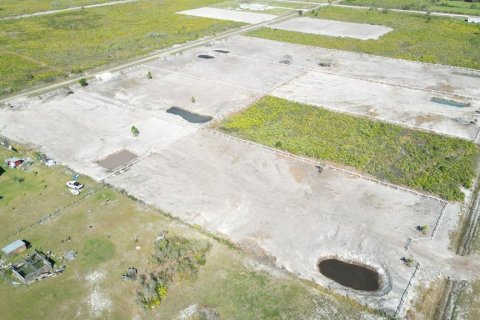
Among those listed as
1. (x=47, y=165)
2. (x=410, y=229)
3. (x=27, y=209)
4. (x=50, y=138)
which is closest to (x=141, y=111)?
(x=50, y=138)

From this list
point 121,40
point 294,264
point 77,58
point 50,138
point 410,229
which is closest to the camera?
point 294,264

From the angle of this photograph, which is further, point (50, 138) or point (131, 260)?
point (50, 138)

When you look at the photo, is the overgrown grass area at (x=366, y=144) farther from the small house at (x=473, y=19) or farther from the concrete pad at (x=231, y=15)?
the small house at (x=473, y=19)

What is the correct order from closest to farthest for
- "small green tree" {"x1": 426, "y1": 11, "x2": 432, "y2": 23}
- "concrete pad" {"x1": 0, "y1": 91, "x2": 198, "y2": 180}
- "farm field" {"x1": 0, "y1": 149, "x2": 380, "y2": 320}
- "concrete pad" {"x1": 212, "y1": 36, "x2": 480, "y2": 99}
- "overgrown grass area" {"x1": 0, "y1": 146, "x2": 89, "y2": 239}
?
"farm field" {"x1": 0, "y1": 149, "x2": 380, "y2": 320}, "overgrown grass area" {"x1": 0, "y1": 146, "x2": 89, "y2": 239}, "concrete pad" {"x1": 0, "y1": 91, "x2": 198, "y2": 180}, "concrete pad" {"x1": 212, "y1": 36, "x2": 480, "y2": 99}, "small green tree" {"x1": 426, "y1": 11, "x2": 432, "y2": 23}

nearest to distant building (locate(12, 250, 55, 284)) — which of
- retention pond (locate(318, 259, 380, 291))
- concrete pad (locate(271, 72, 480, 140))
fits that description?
retention pond (locate(318, 259, 380, 291))

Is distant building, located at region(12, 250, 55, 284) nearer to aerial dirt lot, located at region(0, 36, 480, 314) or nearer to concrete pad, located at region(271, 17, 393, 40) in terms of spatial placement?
aerial dirt lot, located at region(0, 36, 480, 314)

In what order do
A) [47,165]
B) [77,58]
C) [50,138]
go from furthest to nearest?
[77,58] → [50,138] → [47,165]

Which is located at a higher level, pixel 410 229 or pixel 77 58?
pixel 77 58

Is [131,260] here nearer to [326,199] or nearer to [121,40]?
[326,199]
